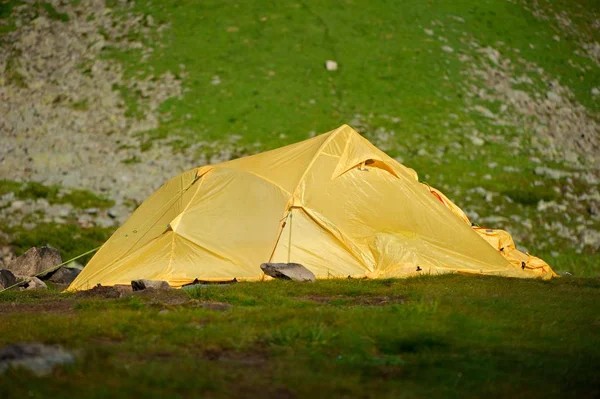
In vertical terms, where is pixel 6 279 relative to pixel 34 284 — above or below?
above

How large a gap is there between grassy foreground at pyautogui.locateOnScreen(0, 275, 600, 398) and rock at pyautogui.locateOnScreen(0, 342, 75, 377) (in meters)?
0.15

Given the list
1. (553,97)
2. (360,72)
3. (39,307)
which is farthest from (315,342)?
(553,97)

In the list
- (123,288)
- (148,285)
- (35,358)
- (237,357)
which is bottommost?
(123,288)

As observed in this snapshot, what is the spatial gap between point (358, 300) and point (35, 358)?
7152 mm

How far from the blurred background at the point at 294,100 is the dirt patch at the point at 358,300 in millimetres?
11677

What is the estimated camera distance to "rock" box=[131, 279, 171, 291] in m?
16.1

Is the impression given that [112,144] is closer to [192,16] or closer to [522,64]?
[192,16]

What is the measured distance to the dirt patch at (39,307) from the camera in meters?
14.2

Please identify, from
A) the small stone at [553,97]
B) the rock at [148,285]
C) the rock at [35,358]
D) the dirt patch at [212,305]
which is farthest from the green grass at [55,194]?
the small stone at [553,97]

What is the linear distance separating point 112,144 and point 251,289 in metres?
19.1

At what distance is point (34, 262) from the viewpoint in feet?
67.3

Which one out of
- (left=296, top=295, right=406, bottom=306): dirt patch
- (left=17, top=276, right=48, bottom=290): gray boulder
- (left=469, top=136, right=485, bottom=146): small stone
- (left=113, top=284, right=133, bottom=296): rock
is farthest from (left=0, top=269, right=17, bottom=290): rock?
(left=469, top=136, right=485, bottom=146): small stone

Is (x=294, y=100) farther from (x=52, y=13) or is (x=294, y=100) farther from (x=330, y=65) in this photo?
(x=52, y=13)

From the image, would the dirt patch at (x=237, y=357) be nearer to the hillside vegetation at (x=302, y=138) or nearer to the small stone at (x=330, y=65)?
the hillside vegetation at (x=302, y=138)
